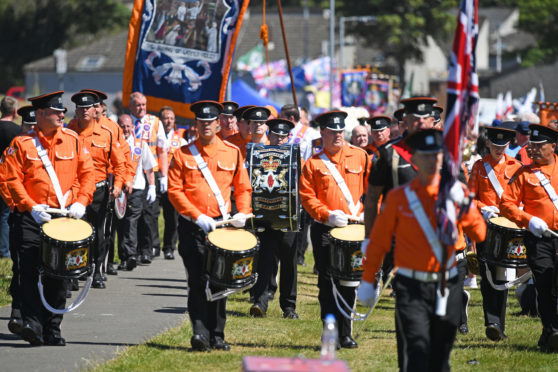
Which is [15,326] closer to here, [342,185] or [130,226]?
[342,185]

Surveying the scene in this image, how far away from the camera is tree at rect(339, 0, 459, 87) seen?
6731 cm

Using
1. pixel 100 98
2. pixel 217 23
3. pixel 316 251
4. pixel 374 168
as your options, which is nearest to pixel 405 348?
pixel 374 168

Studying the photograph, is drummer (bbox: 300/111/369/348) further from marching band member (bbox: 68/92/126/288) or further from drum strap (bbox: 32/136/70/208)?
marching band member (bbox: 68/92/126/288)

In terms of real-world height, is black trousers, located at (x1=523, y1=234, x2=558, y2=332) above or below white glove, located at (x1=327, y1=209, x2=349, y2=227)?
below

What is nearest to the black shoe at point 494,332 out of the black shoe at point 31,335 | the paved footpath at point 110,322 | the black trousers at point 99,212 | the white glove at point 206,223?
the white glove at point 206,223

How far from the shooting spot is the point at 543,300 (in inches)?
392

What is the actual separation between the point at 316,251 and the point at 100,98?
3.80 metres

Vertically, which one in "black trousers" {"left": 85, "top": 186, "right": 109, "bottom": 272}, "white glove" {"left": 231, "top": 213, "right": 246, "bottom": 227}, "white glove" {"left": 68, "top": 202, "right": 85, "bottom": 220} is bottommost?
"black trousers" {"left": 85, "top": 186, "right": 109, "bottom": 272}

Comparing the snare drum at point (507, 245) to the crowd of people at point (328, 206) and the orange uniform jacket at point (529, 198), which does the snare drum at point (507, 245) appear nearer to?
the crowd of people at point (328, 206)

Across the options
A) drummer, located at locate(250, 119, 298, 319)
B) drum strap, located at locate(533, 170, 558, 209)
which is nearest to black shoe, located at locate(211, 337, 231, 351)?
drummer, located at locate(250, 119, 298, 319)

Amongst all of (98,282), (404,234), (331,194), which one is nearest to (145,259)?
(98,282)

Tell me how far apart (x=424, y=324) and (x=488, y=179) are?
171 inches

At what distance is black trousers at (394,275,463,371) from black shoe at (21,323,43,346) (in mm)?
3718

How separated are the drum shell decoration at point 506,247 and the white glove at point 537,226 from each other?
36cm
